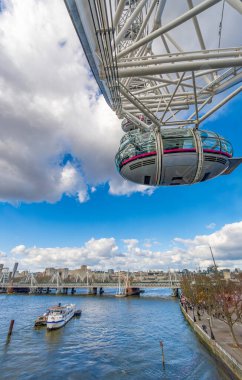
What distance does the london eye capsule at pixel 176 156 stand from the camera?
9.02 m

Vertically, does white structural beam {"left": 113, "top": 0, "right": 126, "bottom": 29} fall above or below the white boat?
above

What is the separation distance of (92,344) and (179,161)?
31.2m

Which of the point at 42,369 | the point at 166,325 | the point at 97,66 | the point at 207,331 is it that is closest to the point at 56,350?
the point at 42,369

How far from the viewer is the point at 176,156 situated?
8.91 metres

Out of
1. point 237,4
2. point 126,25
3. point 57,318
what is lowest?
point 57,318

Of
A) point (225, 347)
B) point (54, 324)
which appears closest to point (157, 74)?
point (225, 347)

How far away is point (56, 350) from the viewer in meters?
28.7

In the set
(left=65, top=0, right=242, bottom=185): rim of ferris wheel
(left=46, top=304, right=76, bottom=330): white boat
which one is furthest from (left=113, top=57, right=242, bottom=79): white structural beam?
(left=46, top=304, right=76, bottom=330): white boat

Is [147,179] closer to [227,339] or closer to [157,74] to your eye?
[157,74]

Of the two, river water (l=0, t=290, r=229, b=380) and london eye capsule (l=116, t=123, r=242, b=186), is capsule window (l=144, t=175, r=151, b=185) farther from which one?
river water (l=0, t=290, r=229, b=380)

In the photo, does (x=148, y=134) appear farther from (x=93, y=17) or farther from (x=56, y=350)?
(x=56, y=350)

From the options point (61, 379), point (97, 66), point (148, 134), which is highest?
point (148, 134)

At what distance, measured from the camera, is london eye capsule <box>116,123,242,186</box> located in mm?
9023

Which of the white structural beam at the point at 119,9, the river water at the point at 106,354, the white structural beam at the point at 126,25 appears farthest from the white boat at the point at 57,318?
the white structural beam at the point at 119,9
